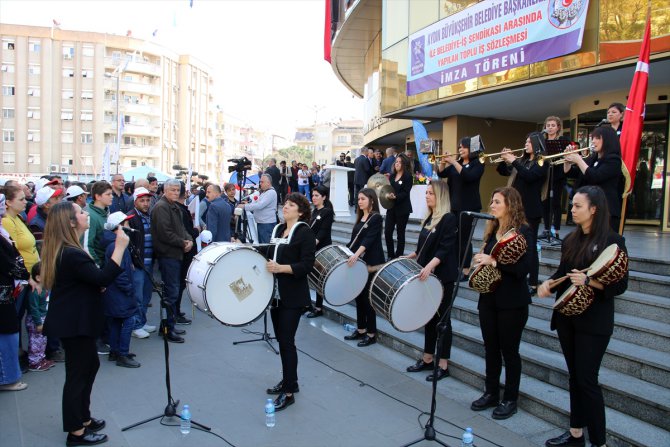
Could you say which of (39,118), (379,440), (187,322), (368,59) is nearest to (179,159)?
(39,118)

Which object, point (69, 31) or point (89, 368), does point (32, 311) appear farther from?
point (69, 31)

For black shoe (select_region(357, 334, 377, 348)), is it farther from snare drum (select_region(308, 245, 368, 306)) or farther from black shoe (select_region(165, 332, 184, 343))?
black shoe (select_region(165, 332, 184, 343))

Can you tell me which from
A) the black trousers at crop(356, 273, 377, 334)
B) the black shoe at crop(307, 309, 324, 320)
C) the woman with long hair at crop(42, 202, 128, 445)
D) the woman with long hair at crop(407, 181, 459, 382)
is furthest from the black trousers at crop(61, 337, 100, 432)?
the black shoe at crop(307, 309, 324, 320)

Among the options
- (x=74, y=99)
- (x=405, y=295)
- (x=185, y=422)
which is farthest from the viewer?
(x=74, y=99)

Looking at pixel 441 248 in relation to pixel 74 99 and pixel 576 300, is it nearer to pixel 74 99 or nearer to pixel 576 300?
pixel 576 300

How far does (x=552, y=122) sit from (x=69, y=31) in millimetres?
65647

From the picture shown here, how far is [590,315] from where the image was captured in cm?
362

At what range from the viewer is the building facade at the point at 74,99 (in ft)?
189

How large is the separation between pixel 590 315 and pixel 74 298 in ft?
13.0

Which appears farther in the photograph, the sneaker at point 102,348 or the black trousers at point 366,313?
the black trousers at point 366,313

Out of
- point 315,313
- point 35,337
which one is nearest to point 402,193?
point 315,313

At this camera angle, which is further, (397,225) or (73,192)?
(397,225)

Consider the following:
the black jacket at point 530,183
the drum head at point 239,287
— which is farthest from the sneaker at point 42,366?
the black jacket at point 530,183

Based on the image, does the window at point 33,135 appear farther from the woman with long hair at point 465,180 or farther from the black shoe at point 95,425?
the black shoe at point 95,425
